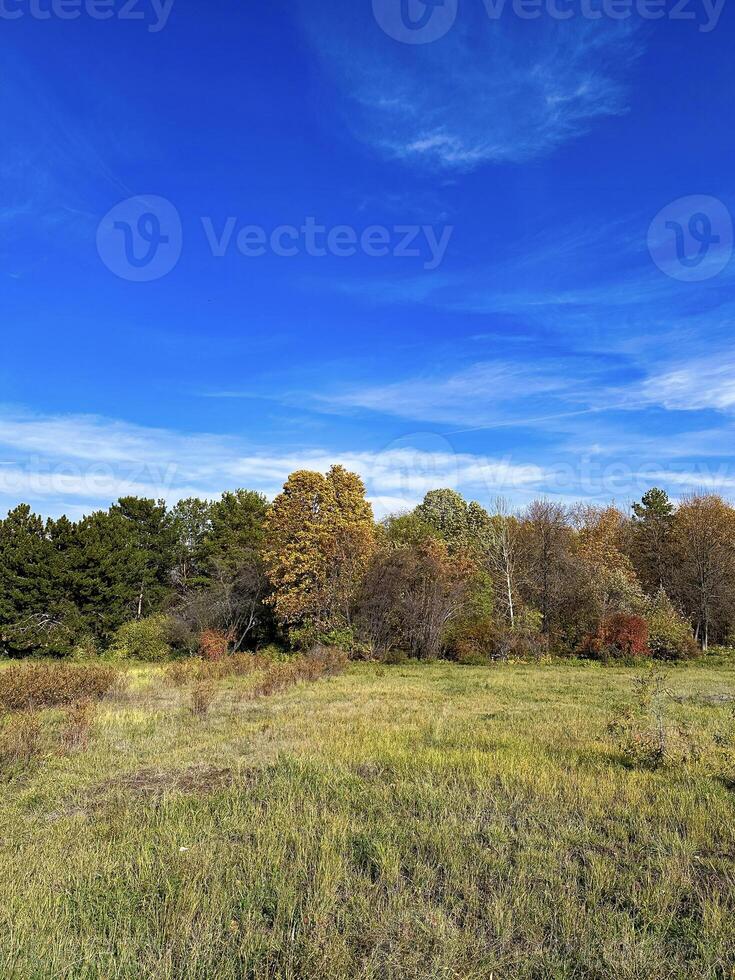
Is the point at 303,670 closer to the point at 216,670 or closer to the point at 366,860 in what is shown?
the point at 216,670

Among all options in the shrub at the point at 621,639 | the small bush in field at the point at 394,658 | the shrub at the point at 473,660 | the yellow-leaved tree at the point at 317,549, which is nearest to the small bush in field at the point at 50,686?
the yellow-leaved tree at the point at 317,549

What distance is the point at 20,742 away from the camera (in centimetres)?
845

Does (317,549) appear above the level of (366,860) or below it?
above

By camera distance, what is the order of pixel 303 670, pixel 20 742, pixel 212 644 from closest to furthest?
1. pixel 20 742
2. pixel 303 670
3. pixel 212 644

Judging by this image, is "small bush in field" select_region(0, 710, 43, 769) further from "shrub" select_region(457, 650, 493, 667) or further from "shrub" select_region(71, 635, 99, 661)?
"shrub" select_region(71, 635, 99, 661)

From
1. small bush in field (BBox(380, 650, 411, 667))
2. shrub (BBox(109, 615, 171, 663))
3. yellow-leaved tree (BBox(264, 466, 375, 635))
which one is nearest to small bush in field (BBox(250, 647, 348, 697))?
small bush in field (BBox(380, 650, 411, 667))

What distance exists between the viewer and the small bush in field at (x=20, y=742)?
8062 mm

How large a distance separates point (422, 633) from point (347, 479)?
800 cm

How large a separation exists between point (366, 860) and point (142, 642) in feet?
85.5

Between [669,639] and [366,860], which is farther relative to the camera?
[669,639]

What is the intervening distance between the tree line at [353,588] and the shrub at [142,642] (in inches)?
2.5

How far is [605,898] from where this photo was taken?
4191 millimetres

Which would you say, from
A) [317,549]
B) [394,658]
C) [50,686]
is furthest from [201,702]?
[317,549]

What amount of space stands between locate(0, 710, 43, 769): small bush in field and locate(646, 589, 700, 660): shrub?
2382 cm
